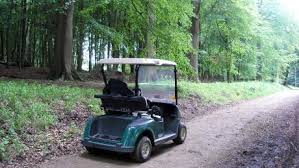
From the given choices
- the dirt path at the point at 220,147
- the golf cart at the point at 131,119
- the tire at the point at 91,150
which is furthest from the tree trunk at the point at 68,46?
the tire at the point at 91,150

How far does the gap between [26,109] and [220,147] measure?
502cm

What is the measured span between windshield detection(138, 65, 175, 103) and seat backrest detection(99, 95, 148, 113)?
0.86 m

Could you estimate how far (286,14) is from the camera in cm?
4819

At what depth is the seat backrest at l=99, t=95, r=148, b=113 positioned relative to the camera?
833cm

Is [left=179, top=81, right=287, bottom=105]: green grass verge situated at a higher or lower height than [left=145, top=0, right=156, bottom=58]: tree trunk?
lower

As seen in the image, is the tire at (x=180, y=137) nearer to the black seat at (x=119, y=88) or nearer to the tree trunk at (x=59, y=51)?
the black seat at (x=119, y=88)

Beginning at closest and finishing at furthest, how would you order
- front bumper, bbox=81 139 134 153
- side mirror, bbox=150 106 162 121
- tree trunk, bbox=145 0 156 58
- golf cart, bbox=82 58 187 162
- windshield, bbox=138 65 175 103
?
front bumper, bbox=81 139 134 153
golf cart, bbox=82 58 187 162
side mirror, bbox=150 106 162 121
windshield, bbox=138 65 175 103
tree trunk, bbox=145 0 156 58

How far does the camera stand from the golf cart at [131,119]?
26.8ft

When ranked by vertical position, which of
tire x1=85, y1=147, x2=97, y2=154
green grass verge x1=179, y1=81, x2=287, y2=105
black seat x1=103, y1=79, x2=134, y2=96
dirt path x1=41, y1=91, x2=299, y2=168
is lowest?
dirt path x1=41, y1=91, x2=299, y2=168

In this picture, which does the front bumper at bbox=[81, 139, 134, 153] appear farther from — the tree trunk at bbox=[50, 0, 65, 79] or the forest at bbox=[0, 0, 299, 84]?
the tree trunk at bbox=[50, 0, 65, 79]

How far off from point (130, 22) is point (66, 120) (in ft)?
30.6

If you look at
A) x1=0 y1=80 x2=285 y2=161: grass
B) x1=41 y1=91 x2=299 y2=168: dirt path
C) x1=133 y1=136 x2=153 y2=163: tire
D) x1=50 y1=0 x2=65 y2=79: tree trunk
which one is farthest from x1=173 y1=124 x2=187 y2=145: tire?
x1=50 y1=0 x2=65 y2=79: tree trunk

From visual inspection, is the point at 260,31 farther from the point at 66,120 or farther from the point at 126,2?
the point at 66,120

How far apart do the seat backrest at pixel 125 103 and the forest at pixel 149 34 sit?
7709 mm
